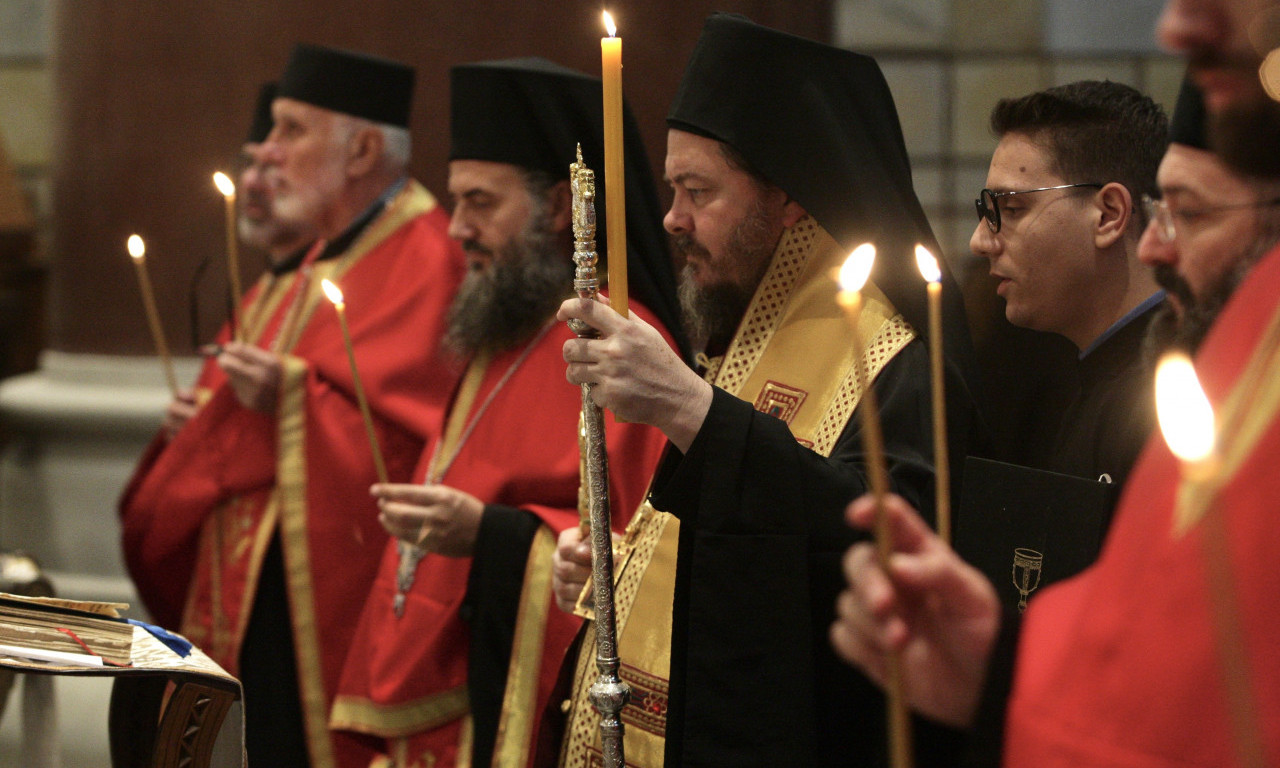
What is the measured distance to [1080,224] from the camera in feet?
8.41

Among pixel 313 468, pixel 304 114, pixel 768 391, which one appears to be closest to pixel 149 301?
pixel 313 468

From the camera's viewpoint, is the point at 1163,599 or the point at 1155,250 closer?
the point at 1163,599

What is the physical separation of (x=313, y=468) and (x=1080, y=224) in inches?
98.4

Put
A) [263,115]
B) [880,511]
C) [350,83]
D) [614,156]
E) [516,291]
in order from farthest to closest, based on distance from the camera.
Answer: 1. [263,115]
2. [350,83]
3. [516,291]
4. [614,156]
5. [880,511]

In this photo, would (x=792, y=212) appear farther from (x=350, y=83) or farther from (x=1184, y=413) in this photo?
(x=350, y=83)

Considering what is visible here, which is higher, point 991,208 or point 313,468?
point 991,208

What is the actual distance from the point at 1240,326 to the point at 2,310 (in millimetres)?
6707

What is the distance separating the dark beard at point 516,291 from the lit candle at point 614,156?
1497 mm

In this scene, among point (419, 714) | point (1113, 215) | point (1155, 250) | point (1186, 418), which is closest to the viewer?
point (1186, 418)

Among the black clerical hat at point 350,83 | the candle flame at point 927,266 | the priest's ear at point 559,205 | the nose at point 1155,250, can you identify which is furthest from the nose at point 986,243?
the black clerical hat at point 350,83

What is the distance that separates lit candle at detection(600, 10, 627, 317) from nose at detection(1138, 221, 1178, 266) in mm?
756

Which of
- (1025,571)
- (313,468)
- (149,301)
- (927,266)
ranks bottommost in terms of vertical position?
(313,468)

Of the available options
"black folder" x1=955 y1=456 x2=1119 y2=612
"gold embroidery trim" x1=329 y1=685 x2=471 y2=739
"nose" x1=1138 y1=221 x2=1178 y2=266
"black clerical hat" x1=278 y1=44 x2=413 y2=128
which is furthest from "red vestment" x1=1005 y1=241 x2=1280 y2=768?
"black clerical hat" x1=278 y1=44 x2=413 y2=128

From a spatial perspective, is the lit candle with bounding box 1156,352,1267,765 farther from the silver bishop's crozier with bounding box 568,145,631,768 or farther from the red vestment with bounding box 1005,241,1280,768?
the silver bishop's crozier with bounding box 568,145,631,768
